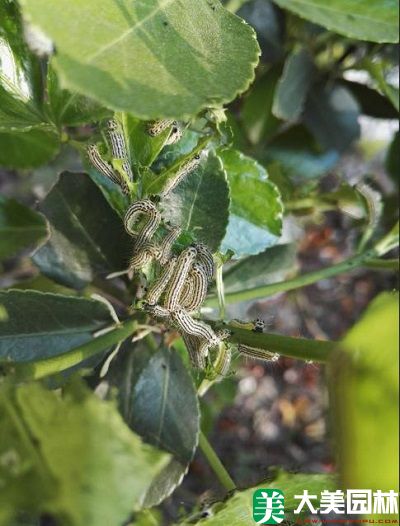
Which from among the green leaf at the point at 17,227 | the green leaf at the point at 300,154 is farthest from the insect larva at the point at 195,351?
the green leaf at the point at 300,154

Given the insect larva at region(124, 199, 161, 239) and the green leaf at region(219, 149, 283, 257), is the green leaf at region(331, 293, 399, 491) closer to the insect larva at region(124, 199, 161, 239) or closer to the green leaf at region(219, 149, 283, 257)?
the insect larva at region(124, 199, 161, 239)

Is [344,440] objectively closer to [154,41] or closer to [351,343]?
[351,343]

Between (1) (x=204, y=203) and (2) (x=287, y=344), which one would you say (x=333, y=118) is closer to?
(1) (x=204, y=203)

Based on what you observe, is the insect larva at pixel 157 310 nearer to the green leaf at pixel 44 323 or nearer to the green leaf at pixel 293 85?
the green leaf at pixel 44 323

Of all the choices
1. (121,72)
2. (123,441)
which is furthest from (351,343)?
(121,72)

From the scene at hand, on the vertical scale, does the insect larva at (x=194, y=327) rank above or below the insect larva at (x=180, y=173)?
below

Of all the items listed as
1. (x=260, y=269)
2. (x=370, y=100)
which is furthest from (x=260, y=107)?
(x=260, y=269)
